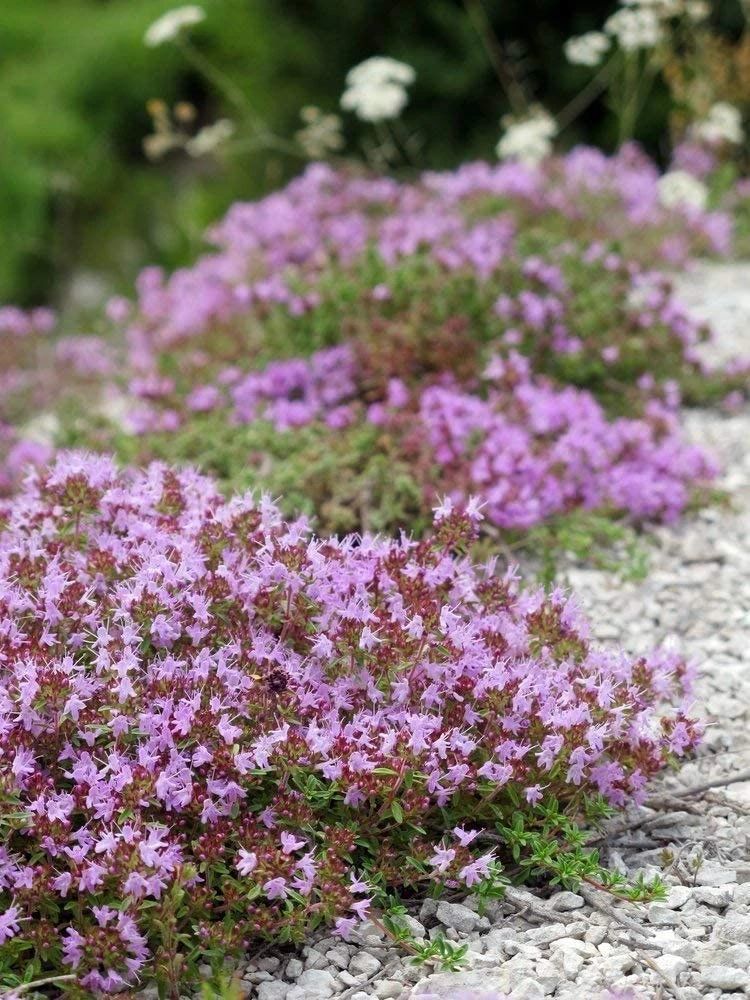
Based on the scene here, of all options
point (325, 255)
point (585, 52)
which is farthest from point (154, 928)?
point (585, 52)

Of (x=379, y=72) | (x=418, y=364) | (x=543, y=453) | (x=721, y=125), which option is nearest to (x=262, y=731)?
(x=543, y=453)

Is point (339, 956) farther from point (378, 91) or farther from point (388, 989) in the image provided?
point (378, 91)

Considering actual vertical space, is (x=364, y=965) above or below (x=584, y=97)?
below

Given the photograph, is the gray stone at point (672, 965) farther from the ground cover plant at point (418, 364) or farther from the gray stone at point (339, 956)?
the ground cover plant at point (418, 364)

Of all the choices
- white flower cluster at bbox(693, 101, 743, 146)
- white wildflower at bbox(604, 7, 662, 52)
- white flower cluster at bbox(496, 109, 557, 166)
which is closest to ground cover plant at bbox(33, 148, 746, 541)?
white flower cluster at bbox(496, 109, 557, 166)

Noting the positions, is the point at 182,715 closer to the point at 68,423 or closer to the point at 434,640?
the point at 434,640

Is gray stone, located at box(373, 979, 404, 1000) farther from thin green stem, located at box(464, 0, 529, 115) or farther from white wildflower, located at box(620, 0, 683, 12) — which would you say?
thin green stem, located at box(464, 0, 529, 115)

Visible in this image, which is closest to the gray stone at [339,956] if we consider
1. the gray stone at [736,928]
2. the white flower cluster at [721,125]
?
the gray stone at [736,928]
